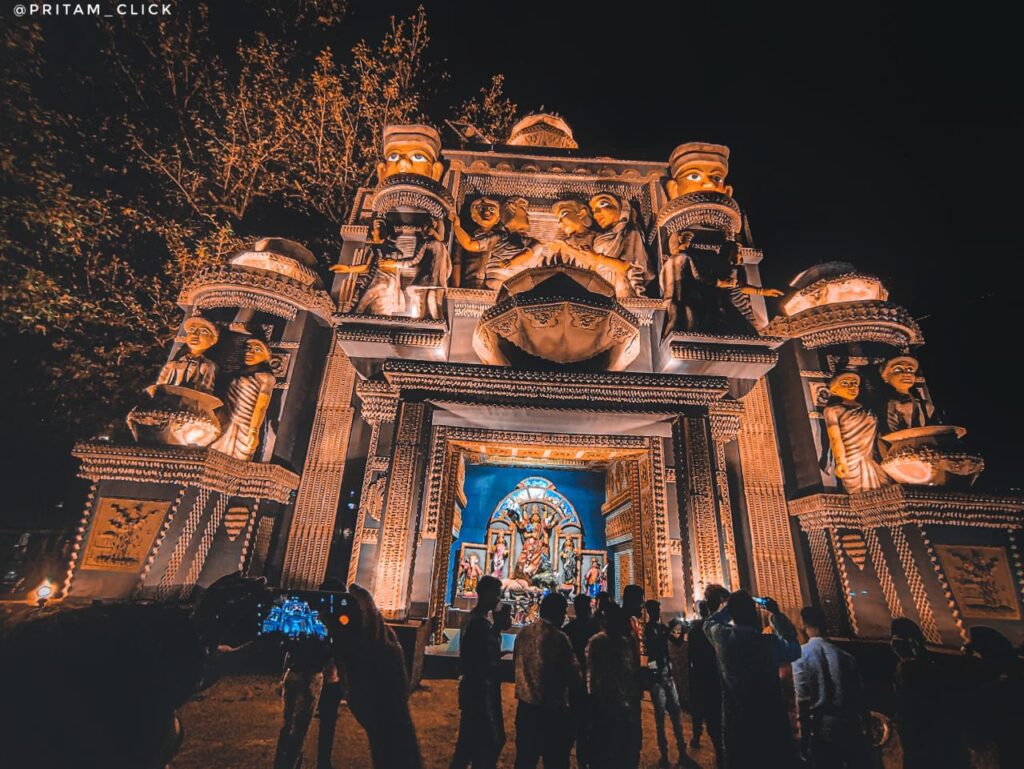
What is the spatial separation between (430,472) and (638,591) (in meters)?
4.49

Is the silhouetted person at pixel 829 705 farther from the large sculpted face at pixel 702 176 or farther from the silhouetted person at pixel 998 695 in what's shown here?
the large sculpted face at pixel 702 176

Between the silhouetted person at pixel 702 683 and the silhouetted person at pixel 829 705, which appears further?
the silhouetted person at pixel 702 683

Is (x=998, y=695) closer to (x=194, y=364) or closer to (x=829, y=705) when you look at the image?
(x=829, y=705)

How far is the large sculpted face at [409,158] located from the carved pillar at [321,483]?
232 inches

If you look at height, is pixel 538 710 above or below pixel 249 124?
below

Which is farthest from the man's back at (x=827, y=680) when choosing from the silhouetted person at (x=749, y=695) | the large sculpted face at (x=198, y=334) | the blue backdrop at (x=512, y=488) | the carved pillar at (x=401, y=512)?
the large sculpted face at (x=198, y=334)

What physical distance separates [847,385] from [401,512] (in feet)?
31.4

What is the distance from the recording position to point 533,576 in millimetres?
11898

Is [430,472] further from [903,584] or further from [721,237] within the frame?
[721,237]

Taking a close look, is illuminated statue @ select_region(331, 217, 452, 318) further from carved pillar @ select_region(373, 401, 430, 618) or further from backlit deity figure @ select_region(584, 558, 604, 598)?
backlit deity figure @ select_region(584, 558, 604, 598)

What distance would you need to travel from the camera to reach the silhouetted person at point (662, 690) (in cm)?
469

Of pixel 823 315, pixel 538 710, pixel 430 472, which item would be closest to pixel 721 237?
pixel 823 315

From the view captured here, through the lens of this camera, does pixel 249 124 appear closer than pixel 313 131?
Yes

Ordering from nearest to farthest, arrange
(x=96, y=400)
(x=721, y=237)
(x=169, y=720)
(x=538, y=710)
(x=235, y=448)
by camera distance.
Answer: (x=169, y=720) < (x=538, y=710) < (x=235, y=448) < (x=721, y=237) < (x=96, y=400)
